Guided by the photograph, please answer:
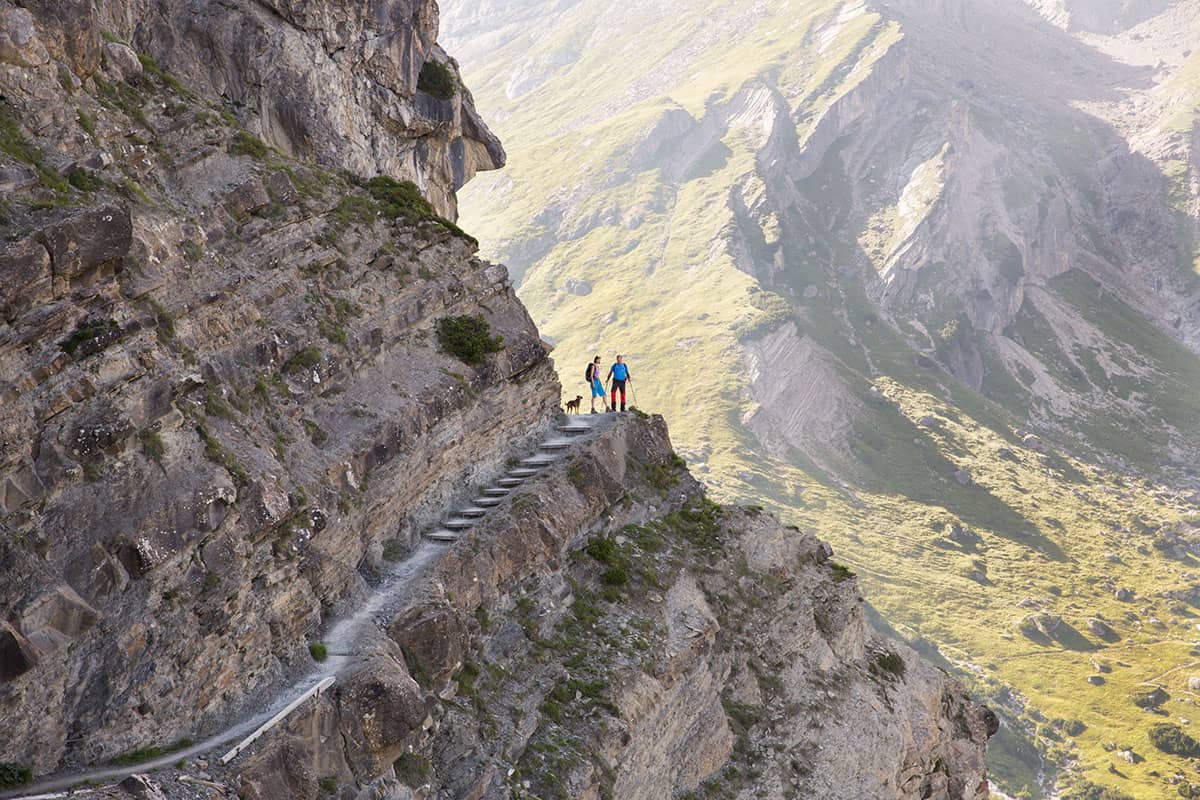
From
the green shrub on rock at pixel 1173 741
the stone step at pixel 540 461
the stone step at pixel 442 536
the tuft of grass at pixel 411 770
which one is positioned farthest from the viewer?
the green shrub on rock at pixel 1173 741

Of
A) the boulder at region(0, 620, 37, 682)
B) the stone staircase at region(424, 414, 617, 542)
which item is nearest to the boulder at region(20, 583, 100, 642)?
the boulder at region(0, 620, 37, 682)

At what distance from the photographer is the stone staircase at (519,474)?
115ft

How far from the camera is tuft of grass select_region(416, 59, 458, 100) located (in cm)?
5200

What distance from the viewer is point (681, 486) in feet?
146

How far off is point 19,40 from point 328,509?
15.9m

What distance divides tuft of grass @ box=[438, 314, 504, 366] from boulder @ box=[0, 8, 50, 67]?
16888 mm

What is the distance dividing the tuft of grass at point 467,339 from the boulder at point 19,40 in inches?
665

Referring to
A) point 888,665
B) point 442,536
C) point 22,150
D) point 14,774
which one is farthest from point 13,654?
point 888,665

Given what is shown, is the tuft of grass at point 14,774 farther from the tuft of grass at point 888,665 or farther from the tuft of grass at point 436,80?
the tuft of grass at point 436,80

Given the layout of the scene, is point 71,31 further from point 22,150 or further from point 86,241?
point 86,241

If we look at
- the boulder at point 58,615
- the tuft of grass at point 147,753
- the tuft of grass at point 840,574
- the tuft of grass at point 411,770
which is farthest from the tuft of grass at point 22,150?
the tuft of grass at point 840,574

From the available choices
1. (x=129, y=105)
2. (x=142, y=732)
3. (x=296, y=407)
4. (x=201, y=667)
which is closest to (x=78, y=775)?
(x=142, y=732)

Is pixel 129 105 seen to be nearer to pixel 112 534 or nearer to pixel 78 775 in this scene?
pixel 112 534

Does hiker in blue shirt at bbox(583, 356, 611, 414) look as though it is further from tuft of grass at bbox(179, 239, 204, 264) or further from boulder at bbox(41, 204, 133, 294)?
boulder at bbox(41, 204, 133, 294)
